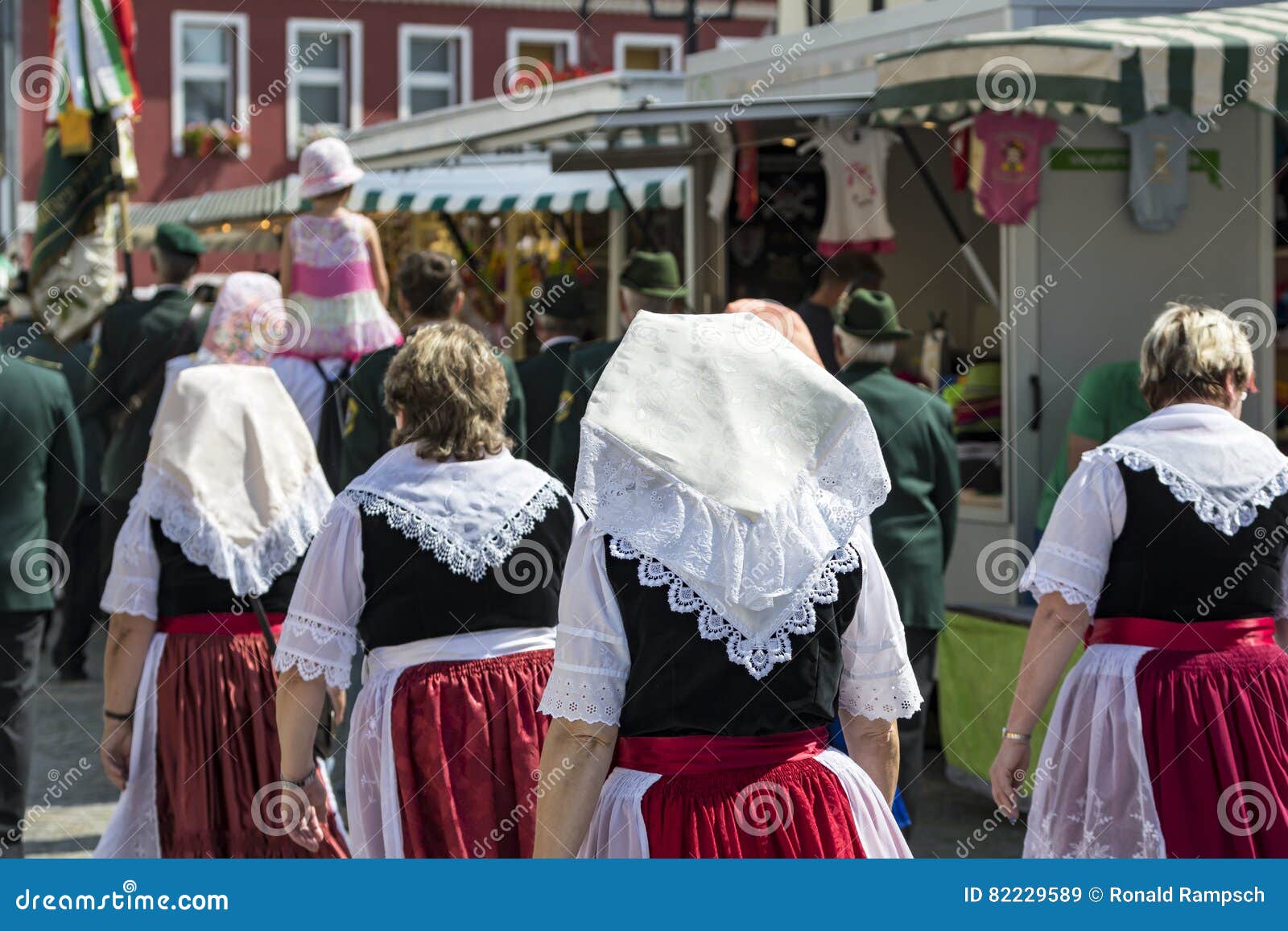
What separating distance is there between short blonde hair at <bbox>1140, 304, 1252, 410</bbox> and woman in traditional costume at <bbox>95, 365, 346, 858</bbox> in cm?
237

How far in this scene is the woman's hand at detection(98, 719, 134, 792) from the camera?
5004 mm

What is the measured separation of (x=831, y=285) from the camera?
305 inches

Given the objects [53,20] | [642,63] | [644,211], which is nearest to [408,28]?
[642,63]

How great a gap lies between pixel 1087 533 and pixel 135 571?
254 cm

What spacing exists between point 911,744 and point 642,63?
2238 centimetres

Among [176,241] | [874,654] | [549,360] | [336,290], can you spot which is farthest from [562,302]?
[874,654]

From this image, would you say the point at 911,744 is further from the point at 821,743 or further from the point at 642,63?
the point at 642,63

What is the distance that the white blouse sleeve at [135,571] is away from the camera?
4.92 metres

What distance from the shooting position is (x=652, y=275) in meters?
7.49
